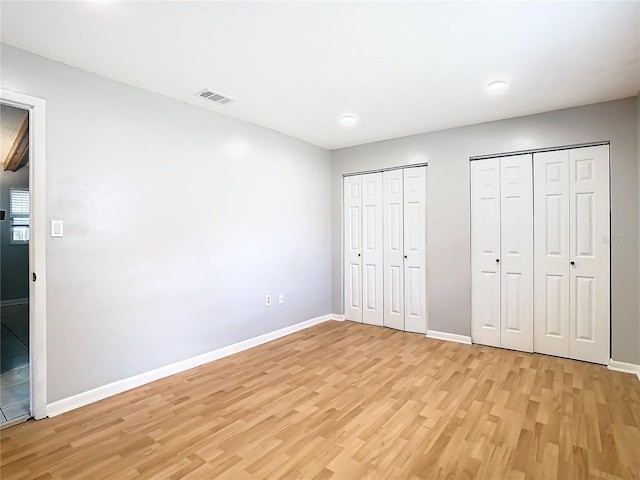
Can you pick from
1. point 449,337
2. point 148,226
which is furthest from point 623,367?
point 148,226

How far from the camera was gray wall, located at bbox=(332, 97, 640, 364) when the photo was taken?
311 cm

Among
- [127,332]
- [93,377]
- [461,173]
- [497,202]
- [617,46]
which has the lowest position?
[93,377]

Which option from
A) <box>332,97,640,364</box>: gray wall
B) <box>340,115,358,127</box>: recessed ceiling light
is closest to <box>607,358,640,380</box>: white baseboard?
<box>332,97,640,364</box>: gray wall

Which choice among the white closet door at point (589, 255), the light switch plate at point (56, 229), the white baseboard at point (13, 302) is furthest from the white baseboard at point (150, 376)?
the white baseboard at point (13, 302)

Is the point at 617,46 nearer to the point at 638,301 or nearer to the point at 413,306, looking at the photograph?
the point at 638,301

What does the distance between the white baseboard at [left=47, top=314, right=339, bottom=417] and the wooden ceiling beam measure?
2841 mm

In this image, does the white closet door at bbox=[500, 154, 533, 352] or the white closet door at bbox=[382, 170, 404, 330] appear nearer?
the white closet door at bbox=[500, 154, 533, 352]

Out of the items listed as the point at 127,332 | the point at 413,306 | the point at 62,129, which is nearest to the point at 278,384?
the point at 127,332

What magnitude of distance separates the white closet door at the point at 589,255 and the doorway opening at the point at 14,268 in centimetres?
480

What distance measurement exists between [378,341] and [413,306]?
2.34 feet

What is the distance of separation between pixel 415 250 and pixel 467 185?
3.31 ft

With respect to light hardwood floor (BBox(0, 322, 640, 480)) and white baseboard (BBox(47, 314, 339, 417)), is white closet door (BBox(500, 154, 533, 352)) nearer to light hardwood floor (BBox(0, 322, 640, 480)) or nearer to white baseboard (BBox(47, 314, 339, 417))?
light hardwood floor (BBox(0, 322, 640, 480))

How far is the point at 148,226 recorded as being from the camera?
2.95 metres

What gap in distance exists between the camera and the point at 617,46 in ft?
7.36
